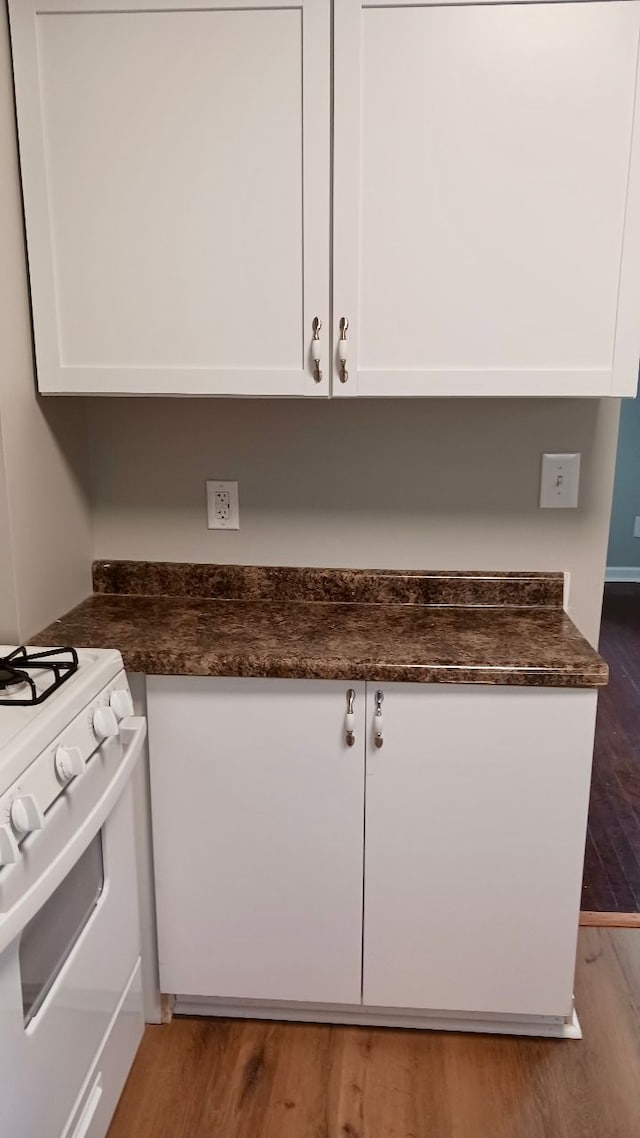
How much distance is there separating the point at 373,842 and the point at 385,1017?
0.44m

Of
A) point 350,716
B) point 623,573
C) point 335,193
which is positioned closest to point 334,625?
point 350,716

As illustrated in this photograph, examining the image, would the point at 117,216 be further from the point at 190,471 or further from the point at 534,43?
the point at 534,43

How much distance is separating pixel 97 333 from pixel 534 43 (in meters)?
0.91

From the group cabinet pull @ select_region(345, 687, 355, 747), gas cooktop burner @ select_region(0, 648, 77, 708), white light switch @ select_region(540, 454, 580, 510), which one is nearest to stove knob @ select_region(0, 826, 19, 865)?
gas cooktop burner @ select_region(0, 648, 77, 708)

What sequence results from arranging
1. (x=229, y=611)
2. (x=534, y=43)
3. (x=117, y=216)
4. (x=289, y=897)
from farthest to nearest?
1. (x=229, y=611)
2. (x=289, y=897)
3. (x=117, y=216)
4. (x=534, y=43)

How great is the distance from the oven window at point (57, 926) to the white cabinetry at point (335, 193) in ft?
2.82

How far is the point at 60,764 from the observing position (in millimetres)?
1093

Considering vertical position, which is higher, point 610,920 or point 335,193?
point 335,193

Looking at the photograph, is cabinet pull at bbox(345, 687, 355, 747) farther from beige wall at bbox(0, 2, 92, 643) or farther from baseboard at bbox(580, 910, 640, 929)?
baseboard at bbox(580, 910, 640, 929)

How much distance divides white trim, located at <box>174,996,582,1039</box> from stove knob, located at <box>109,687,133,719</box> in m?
0.79

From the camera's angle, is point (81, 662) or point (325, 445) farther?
point (325, 445)

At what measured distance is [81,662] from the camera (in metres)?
1.38

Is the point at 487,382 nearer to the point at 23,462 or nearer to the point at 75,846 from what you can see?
the point at 23,462

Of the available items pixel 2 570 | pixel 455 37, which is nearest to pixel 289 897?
pixel 2 570
